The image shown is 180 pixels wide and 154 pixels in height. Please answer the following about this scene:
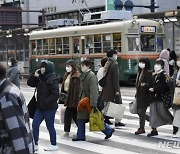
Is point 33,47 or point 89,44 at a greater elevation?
point 89,44

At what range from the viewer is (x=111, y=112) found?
11055 mm

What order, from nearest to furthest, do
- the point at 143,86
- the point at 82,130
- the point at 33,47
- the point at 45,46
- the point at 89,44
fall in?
the point at 82,130 → the point at 143,86 → the point at 89,44 → the point at 45,46 → the point at 33,47

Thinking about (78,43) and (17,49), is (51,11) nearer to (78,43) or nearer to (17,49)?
(17,49)

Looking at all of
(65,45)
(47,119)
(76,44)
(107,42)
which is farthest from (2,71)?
(65,45)

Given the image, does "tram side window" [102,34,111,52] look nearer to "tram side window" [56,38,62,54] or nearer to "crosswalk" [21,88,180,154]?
"tram side window" [56,38,62,54]

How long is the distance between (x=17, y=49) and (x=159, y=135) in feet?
89.0

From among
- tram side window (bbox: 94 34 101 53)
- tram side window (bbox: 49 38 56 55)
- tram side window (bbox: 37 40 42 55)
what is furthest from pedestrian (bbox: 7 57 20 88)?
tram side window (bbox: 37 40 42 55)

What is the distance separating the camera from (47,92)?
28.1ft

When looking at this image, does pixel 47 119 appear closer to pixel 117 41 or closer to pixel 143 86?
pixel 143 86

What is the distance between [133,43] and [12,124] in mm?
19433

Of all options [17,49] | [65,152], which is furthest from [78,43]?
[65,152]

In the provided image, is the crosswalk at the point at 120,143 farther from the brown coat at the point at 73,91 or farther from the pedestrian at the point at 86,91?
the brown coat at the point at 73,91

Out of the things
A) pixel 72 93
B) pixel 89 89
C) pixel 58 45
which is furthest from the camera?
pixel 58 45

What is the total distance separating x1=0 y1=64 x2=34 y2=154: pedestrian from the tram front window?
19.4 m
